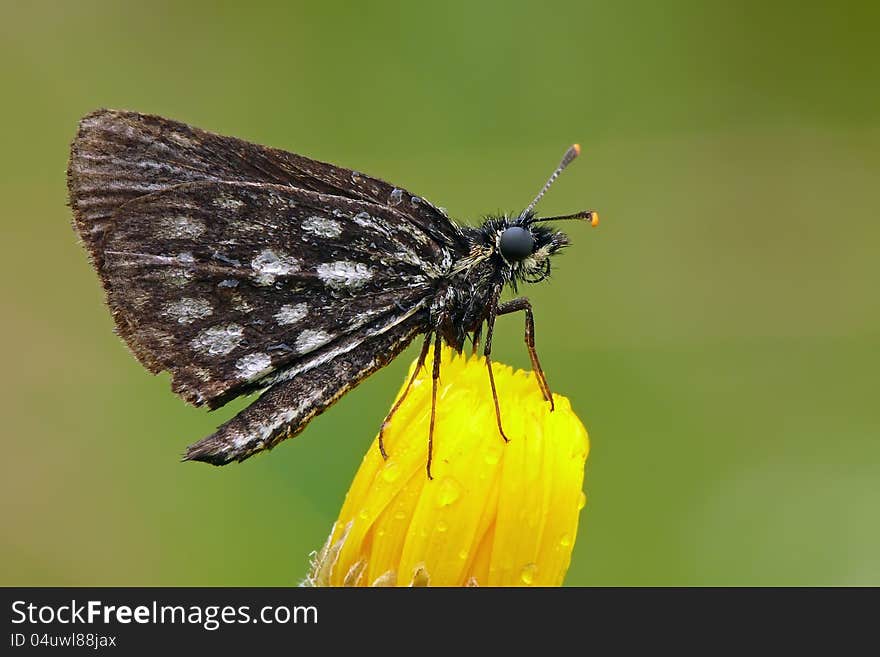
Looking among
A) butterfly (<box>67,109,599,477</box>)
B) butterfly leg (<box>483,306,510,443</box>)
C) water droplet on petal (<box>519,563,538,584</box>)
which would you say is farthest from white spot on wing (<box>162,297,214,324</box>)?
water droplet on petal (<box>519,563,538,584</box>)

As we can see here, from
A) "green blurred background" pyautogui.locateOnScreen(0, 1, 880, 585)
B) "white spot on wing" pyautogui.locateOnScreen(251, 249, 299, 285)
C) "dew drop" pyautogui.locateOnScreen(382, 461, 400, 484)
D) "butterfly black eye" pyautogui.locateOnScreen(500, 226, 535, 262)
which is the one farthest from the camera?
"green blurred background" pyautogui.locateOnScreen(0, 1, 880, 585)

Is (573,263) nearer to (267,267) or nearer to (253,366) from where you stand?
(267,267)

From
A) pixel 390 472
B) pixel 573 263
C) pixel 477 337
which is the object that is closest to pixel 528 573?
pixel 390 472

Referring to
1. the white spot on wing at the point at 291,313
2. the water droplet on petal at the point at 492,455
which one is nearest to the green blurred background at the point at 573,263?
the white spot on wing at the point at 291,313

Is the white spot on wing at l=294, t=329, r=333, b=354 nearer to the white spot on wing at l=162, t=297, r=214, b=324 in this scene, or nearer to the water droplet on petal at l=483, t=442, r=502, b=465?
the white spot on wing at l=162, t=297, r=214, b=324

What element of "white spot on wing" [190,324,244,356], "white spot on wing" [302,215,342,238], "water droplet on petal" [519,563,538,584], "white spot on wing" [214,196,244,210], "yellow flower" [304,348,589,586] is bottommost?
"water droplet on petal" [519,563,538,584]

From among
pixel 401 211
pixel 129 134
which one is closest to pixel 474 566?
pixel 401 211
